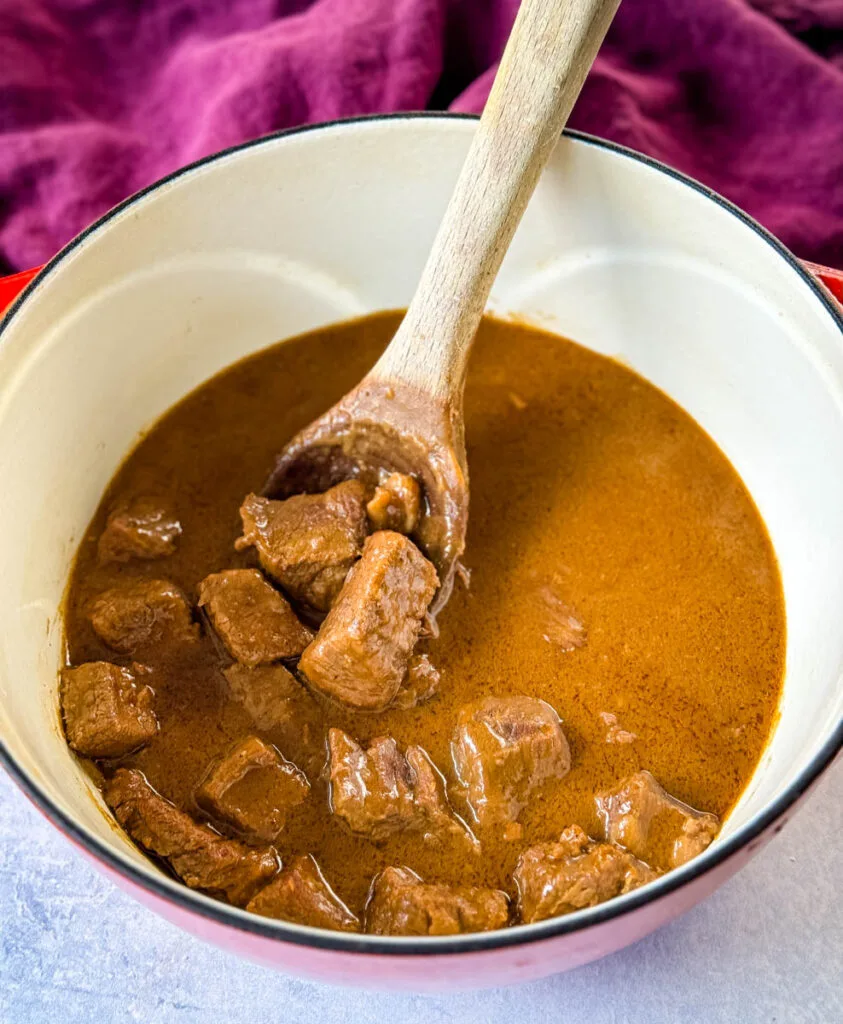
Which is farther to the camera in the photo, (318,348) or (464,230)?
(318,348)

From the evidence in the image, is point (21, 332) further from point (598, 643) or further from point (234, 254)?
point (598, 643)

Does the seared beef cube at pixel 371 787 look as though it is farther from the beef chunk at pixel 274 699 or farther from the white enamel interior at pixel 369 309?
the white enamel interior at pixel 369 309

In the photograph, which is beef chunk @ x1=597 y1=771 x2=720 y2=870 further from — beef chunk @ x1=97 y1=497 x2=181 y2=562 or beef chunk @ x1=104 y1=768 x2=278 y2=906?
beef chunk @ x1=97 y1=497 x2=181 y2=562

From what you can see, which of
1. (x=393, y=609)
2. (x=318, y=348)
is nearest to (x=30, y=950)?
(x=393, y=609)

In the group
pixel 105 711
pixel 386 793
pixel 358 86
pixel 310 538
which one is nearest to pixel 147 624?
pixel 105 711

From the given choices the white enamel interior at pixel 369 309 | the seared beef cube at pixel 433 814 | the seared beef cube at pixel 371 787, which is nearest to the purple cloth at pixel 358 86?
the white enamel interior at pixel 369 309

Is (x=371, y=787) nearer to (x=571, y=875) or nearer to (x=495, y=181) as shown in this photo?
(x=571, y=875)
